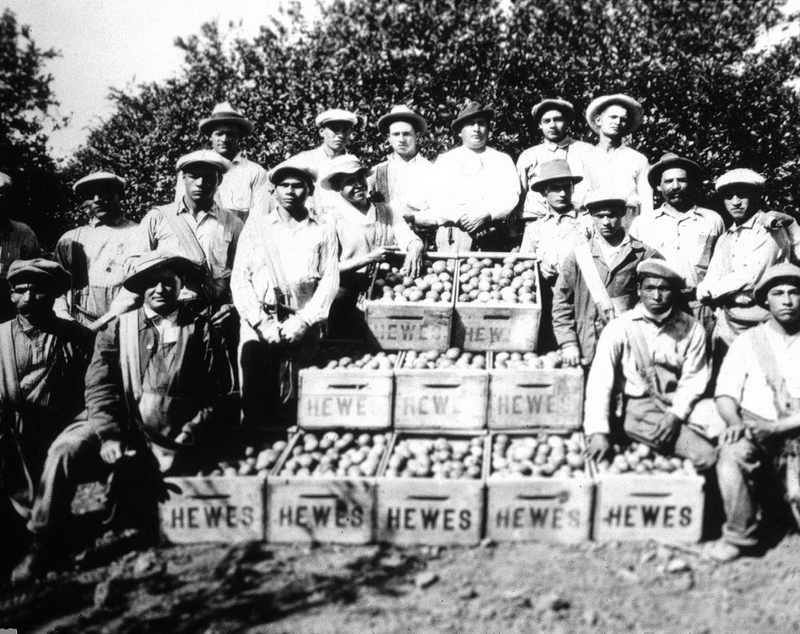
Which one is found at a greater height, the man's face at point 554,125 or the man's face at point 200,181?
the man's face at point 554,125

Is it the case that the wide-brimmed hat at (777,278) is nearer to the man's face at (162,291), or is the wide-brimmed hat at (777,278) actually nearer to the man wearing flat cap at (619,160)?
the man wearing flat cap at (619,160)

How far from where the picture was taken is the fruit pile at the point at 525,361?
575 centimetres

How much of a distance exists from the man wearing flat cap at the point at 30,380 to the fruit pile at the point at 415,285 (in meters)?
2.60

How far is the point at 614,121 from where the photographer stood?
23.8 feet

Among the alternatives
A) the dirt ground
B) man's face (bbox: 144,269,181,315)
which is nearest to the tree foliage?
the dirt ground

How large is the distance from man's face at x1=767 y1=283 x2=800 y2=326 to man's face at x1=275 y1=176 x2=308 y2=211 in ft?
12.4

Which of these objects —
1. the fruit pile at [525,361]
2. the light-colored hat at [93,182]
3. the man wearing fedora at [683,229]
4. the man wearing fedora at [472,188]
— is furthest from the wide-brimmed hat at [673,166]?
the light-colored hat at [93,182]

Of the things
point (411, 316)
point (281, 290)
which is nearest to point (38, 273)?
point (281, 290)

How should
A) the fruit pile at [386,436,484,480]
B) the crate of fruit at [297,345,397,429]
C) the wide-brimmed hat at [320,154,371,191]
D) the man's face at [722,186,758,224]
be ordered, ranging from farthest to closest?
the wide-brimmed hat at [320,154,371,191], the man's face at [722,186,758,224], the crate of fruit at [297,345,397,429], the fruit pile at [386,436,484,480]

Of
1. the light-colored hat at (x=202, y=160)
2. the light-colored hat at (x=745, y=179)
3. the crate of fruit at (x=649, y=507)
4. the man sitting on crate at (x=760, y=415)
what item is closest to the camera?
the man sitting on crate at (x=760, y=415)

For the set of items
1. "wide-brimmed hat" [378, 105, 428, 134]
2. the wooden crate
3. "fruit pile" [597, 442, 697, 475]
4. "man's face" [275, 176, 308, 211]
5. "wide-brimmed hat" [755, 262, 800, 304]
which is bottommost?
the wooden crate

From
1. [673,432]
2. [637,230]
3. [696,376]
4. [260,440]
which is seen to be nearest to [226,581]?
[260,440]

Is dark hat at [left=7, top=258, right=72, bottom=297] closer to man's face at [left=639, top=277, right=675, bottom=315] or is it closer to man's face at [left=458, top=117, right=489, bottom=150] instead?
man's face at [left=458, top=117, right=489, bottom=150]

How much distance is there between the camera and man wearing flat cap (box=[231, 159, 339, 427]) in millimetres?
5887
